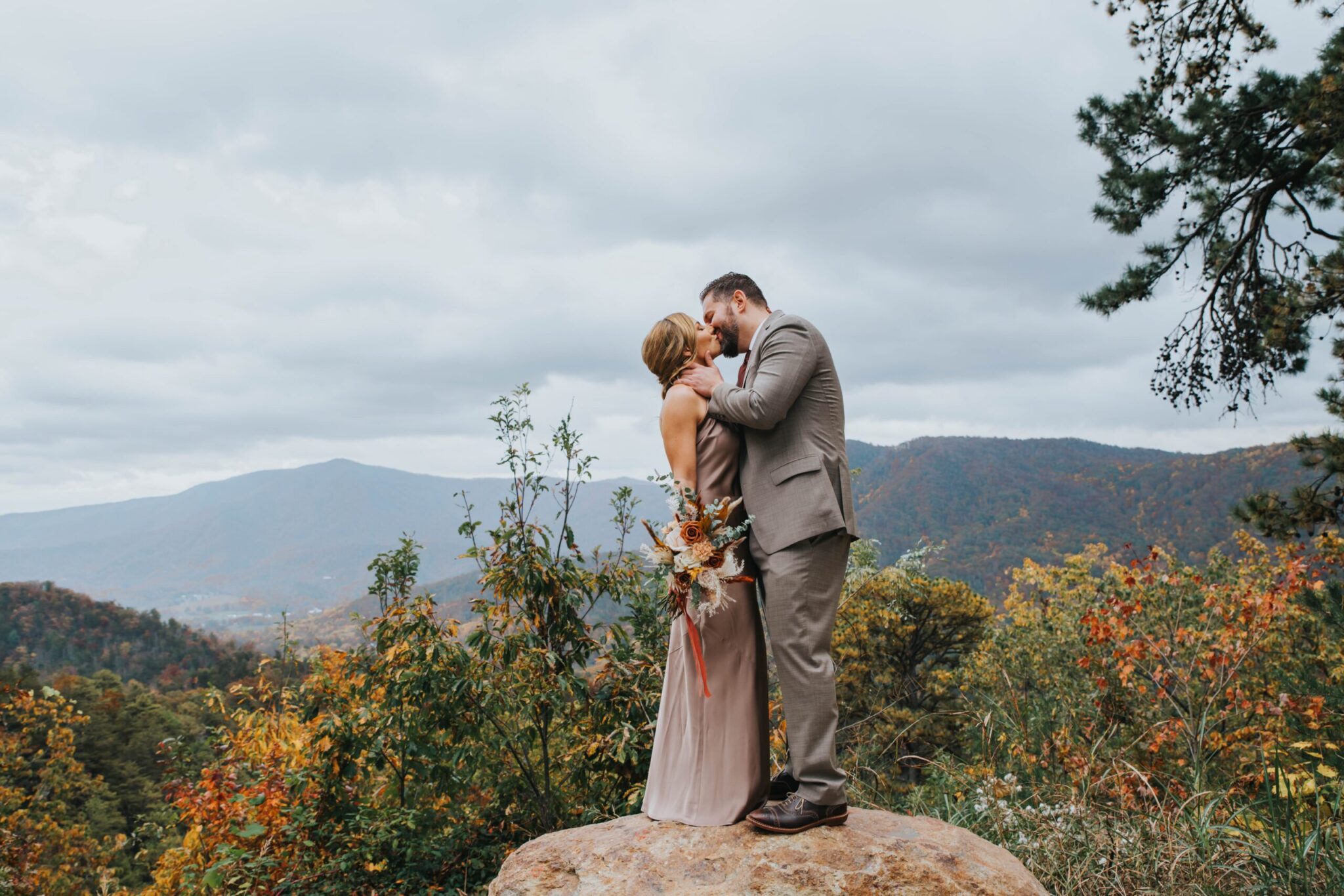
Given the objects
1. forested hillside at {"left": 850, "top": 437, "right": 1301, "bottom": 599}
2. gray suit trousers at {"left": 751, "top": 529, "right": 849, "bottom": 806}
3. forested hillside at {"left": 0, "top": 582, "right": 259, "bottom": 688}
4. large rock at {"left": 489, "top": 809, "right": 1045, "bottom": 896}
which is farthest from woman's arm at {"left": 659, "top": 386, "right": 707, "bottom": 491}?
forested hillside at {"left": 0, "top": 582, "right": 259, "bottom": 688}

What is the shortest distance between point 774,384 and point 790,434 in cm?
28

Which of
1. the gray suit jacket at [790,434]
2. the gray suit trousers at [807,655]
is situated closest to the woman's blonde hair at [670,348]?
the gray suit jacket at [790,434]

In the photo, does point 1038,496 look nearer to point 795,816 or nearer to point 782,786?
point 782,786

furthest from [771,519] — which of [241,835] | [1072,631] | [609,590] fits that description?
[1072,631]

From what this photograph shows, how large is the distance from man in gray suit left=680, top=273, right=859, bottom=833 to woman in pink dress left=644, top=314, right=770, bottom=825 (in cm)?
10

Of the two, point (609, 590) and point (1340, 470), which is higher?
point (1340, 470)

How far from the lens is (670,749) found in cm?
385

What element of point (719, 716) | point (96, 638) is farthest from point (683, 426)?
point (96, 638)

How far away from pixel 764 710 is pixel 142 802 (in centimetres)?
2412

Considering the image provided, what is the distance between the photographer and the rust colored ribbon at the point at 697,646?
3.67 m

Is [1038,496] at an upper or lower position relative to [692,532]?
upper

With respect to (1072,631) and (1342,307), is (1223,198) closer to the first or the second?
(1342,307)

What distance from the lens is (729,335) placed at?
12.7 ft

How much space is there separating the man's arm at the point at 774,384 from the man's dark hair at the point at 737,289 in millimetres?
328
